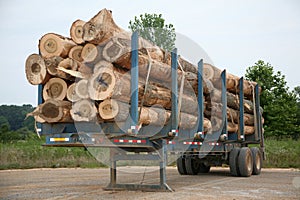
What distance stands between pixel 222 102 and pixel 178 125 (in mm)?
3123

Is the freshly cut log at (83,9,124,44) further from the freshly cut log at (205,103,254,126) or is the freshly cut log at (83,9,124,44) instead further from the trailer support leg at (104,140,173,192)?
the freshly cut log at (205,103,254,126)

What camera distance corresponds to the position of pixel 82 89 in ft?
28.5

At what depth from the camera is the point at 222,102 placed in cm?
1323

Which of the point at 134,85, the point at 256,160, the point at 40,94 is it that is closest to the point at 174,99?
the point at 134,85

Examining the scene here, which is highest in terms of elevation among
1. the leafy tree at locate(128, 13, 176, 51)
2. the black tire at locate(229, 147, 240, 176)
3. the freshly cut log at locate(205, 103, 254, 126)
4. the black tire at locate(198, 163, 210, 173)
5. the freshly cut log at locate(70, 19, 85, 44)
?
the leafy tree at locate(128, 13, 176, 51)

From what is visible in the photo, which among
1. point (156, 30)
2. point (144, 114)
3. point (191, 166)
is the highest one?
point (156, 30)

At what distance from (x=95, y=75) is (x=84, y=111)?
760 mm

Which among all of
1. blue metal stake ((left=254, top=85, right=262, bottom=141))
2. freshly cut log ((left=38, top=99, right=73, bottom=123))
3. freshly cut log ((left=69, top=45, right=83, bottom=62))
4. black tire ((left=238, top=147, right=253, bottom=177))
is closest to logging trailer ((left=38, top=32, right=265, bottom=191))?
black tire ((left=238, top=147, right=253, bottom=177))

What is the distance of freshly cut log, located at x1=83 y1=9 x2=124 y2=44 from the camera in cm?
863

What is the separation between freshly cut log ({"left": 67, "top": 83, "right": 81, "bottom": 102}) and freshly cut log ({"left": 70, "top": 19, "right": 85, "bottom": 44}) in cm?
93

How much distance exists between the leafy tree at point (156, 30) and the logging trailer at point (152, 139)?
19.0m

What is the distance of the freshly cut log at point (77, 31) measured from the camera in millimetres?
9000

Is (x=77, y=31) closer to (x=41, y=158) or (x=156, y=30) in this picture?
(x=41, y=158)

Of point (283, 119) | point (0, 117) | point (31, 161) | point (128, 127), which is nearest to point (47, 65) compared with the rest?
point (128, 127)
